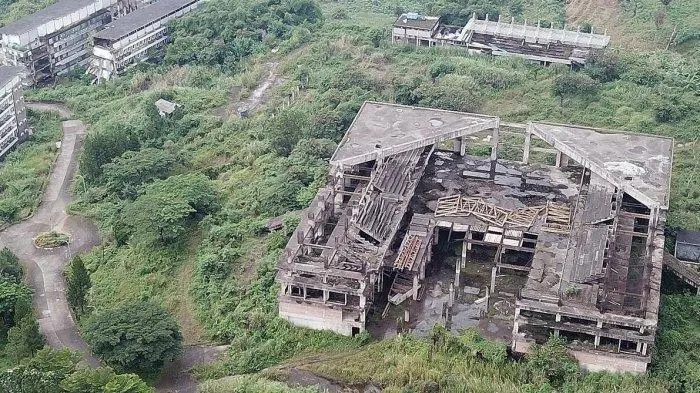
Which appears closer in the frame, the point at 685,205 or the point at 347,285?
the point at 347,285

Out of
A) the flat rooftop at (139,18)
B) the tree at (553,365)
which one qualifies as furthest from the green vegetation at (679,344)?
the flat rooftop at (139,18)

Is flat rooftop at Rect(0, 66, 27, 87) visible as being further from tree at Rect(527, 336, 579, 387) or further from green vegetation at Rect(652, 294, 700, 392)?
green vegetation at Rect(652, 294, 700, 392)

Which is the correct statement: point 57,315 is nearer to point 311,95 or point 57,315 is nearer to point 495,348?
point 495,348

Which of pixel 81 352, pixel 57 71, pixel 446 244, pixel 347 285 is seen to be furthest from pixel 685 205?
pixel 57 71

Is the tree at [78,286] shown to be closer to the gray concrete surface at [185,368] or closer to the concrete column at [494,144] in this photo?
the gray concrete surface at [185,368]

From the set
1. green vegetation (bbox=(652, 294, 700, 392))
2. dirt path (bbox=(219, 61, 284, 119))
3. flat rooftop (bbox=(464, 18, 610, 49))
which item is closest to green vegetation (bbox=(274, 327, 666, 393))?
green vegetation (bbox=(652, 294, 700, 392))

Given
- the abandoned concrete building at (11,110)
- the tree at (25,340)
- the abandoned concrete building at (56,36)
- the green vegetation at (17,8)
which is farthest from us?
the green vegetation at (17,8)
